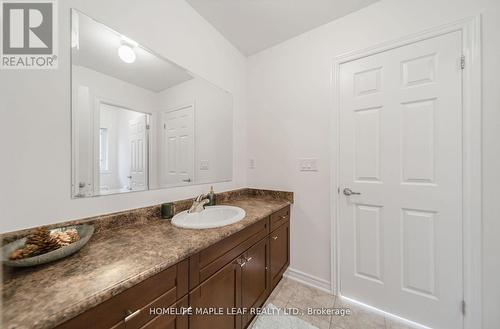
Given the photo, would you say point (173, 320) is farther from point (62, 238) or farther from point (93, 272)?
point (62, 238)

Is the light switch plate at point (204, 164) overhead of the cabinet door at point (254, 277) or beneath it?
overhead

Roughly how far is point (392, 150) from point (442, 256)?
0.79m

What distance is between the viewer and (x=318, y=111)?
5.72 ft

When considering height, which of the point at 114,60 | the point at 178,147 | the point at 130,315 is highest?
the point at 114,60

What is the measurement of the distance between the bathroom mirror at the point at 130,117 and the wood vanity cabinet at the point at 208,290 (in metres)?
0.65

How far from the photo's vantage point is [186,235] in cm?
95

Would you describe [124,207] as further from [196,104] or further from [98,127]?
[196,104]

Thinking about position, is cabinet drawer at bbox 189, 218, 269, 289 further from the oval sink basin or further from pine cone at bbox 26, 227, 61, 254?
pine cone at bbox 26, 227, 61, 254

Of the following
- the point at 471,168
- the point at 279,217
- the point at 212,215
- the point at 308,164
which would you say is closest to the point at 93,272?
the point at 212,215

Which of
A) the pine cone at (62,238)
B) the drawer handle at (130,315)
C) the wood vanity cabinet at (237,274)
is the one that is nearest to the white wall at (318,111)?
the wood vanity cabinet at (237,274)

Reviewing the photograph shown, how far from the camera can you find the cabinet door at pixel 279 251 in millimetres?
1573

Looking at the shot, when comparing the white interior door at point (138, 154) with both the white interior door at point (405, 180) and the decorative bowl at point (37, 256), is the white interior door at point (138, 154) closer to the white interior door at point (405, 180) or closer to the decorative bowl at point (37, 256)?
the decorative bowl at point (37, 256)

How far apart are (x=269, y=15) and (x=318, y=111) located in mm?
964

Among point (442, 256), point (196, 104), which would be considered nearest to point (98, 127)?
point (196, 104)
